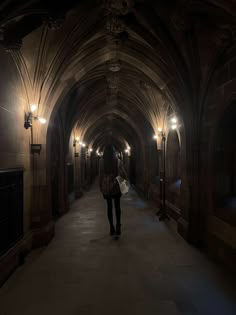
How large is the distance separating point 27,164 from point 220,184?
393 cm

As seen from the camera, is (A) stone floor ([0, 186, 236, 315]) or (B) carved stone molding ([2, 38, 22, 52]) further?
(B) carved stone molding ([2, 38, 22, 52])

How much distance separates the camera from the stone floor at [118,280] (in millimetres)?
2443

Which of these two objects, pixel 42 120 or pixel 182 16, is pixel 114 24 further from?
pixel 42 120

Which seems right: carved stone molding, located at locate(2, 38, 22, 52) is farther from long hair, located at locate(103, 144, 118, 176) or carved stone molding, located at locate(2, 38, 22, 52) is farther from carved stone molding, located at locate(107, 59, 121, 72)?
carved stone molding, located at locate(107, 59, 121, 72)

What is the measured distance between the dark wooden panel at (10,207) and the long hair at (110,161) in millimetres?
1755

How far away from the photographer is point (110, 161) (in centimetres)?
467

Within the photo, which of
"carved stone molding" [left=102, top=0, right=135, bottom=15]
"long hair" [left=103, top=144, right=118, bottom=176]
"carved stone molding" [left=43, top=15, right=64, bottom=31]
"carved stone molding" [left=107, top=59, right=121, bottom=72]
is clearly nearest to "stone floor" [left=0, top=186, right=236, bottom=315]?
"long hair" [left=103, top=144, right=118, bottom=176]

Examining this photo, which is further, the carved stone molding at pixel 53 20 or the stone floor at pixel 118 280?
the carved stone molding at pixel 53 20

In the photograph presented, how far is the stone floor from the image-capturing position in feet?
8.02

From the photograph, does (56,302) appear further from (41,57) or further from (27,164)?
(41,57)

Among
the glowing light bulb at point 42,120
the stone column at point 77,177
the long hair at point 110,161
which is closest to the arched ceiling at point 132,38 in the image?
the glowing light bulb at point 42,120

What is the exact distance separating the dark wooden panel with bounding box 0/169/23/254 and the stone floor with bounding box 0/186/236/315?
54 centimetres

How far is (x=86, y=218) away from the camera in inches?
250

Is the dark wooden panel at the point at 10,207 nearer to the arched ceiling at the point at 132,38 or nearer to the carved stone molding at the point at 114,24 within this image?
the arched ceiling at the point at 132,38
